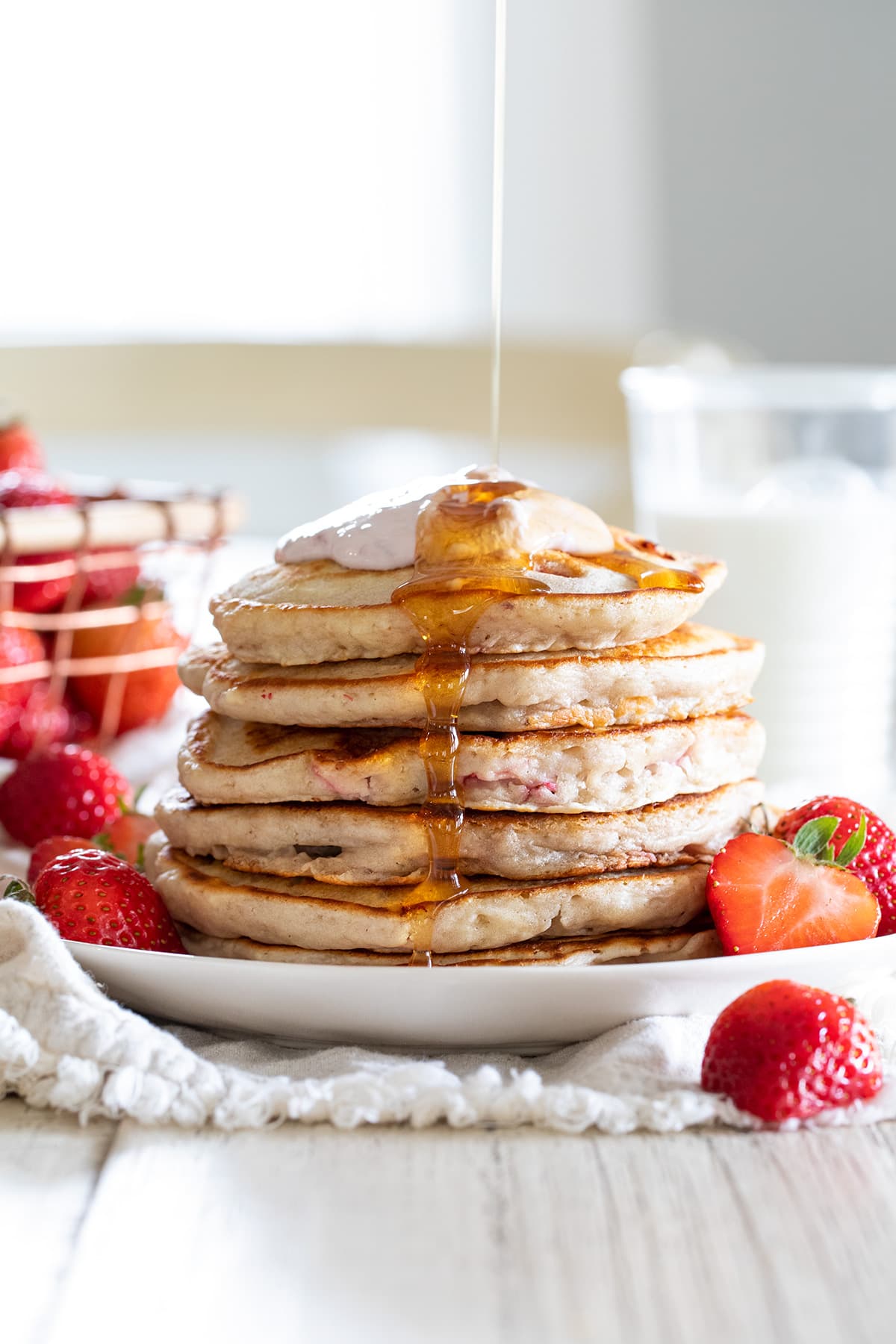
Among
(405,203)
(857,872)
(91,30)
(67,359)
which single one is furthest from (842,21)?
(857,872)

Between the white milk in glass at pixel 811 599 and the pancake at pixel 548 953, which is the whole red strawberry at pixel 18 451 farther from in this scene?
the pancake at pixel 548 953

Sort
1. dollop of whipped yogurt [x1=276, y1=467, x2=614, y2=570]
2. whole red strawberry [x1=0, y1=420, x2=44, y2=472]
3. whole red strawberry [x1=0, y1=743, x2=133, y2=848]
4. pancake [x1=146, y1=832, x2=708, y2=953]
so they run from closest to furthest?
pancake [x1=146, y1=832, x2=708, y2=953]
dollop of whipped yogurt [x1=276, y1=467, x2=614, y2=570]
whole red strawberry [x1=0, y1=743, x2=133, y2=848]
whole red strawberry [x1=0, y1=420, x2=44, y2=472]

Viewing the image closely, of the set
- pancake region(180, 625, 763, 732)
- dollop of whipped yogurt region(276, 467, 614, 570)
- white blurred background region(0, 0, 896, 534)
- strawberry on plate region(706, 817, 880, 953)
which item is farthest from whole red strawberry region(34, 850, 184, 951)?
white blurred background region(0, 0, 896, 534)

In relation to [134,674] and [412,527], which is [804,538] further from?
[412,527]

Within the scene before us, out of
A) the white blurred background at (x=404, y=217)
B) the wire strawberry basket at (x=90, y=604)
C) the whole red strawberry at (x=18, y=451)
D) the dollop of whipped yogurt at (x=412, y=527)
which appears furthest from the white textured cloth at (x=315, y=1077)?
the white blurred background at (x=404, y=217)

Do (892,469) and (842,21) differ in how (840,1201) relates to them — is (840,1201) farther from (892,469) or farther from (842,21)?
(842,21)

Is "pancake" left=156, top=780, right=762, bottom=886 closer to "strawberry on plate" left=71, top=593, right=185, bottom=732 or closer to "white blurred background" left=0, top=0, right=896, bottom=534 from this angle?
"strawberry on plate" left=71, top=593, right=185, bottom=732
